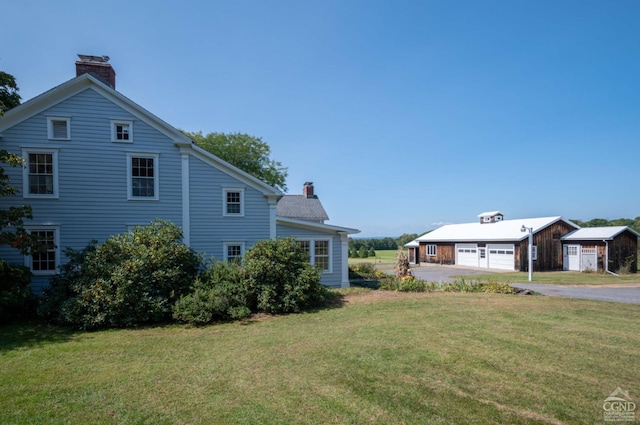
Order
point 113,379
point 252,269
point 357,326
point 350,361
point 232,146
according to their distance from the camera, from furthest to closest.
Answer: point 232,146
point 252,269
point 357,326
point 350,361
point 113,379

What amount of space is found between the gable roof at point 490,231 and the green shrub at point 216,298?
2540 cm

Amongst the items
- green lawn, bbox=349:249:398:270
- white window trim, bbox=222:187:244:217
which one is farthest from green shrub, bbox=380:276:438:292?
green lawn, bbox=349:249:398:270

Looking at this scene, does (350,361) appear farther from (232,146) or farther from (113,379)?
(232,146)

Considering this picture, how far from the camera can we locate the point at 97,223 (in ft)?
42.3

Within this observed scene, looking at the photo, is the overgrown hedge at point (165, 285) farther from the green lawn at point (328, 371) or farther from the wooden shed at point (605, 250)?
the wooden shed at point (605, 250)

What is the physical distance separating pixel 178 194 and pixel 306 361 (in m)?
10.6

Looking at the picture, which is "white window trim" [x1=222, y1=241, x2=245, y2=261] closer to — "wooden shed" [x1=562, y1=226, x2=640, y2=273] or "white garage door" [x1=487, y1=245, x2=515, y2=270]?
"white garage door" [x1=487, y1=245, x2=515, y2=270]

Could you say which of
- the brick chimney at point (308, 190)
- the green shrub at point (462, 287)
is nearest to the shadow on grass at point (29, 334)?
the green shrub at point (462, 287)

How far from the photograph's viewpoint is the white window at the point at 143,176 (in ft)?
43.8

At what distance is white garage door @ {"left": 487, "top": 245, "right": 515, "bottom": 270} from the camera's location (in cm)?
2720

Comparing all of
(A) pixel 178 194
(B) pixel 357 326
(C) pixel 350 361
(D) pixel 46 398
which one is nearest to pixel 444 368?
(C) pixel 350 361

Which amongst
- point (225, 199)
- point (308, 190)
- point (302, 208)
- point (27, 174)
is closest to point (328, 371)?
point (225, 199)

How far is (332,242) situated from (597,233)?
2516 centimetres

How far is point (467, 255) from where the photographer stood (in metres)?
31.7
